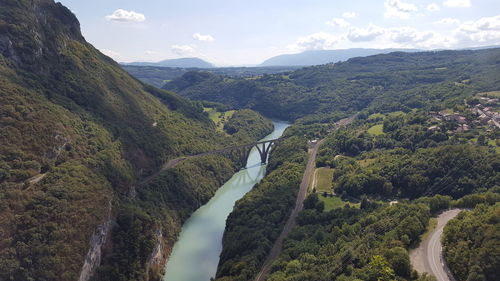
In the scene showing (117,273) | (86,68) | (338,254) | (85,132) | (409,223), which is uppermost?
(86,68)

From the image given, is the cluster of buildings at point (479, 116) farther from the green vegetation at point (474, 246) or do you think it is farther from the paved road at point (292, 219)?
the green vegetation at point (474, 246)

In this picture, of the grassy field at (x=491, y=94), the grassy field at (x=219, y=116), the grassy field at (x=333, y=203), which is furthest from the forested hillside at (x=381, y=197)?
the grassy field at (x=219, y=116)

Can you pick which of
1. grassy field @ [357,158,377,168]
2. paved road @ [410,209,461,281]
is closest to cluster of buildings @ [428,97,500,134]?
grassy field @ [357,158,377,168]

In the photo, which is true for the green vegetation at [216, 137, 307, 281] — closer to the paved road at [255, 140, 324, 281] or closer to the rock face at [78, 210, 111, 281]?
A: the paved road at [255, 140, 324, 281]

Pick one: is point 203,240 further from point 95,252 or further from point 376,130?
point 376,130

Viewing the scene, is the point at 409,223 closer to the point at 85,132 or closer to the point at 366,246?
the point at 366,246

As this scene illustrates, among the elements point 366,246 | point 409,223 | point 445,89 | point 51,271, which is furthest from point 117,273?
point 445,89
